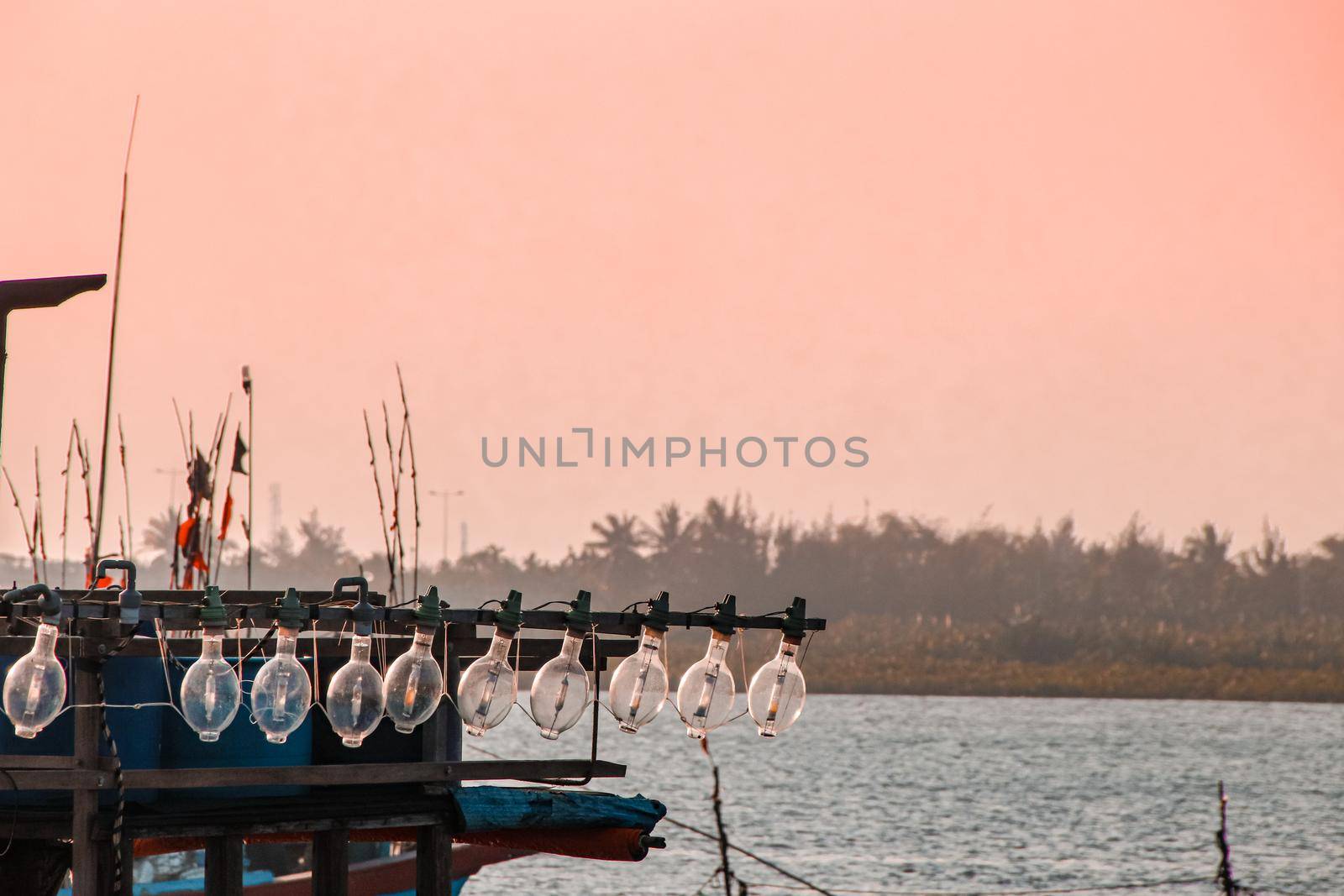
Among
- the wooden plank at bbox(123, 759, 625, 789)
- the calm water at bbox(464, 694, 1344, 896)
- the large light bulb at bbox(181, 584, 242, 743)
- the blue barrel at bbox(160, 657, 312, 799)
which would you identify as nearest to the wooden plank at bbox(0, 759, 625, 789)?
the wooden plank at bbox(123, 759, 625, 789)

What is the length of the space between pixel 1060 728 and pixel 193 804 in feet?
343

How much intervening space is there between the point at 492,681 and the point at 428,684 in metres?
0.18

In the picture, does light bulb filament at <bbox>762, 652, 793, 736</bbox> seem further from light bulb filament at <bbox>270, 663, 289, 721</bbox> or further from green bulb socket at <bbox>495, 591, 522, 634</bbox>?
light bulb filament at <bbox>270, 663, 289, 721</bbox>

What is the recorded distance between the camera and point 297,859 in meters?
19.8

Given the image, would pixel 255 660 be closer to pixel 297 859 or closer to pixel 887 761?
pixel 297 859

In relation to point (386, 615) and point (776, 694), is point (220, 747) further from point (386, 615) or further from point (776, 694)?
point (776, 694)

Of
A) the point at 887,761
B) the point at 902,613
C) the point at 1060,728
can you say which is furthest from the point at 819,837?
the point at 902,613

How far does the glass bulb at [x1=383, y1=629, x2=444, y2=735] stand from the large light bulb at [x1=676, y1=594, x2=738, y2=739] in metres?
0.72

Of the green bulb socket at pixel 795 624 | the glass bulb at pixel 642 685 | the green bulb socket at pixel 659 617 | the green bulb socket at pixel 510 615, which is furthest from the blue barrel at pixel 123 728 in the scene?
the green bulb socket at pixel 795 624

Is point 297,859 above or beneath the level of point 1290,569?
beneath

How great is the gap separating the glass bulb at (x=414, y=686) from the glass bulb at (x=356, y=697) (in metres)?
0.04

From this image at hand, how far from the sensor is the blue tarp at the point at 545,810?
591 cm

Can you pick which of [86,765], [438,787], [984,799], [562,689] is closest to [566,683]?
[562,689]

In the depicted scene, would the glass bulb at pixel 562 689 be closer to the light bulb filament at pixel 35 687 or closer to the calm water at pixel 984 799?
the light bulb filament at pixel 35 687
